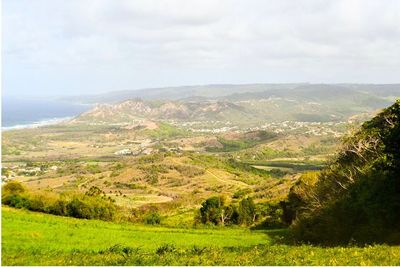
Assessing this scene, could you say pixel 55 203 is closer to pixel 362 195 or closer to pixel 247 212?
pixel 247 212

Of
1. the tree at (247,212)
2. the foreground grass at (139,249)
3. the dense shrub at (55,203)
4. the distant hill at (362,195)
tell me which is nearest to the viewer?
the foreground grass at (139,249)

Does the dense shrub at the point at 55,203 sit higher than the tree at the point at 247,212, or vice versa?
the dense shrub at the point at 55,203

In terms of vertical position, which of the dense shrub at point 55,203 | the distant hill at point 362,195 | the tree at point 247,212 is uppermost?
the distant hill at point 362,195

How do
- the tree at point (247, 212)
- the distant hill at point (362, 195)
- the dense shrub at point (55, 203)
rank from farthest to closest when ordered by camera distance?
1. the tree at point (247, 212)
2. the dense shrub at point (55, 203)
3. the distant hill at point (362, 195)

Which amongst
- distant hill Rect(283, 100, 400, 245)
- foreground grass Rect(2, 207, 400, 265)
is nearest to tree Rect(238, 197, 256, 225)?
distant hill Rect(283, 100, 400, 245)

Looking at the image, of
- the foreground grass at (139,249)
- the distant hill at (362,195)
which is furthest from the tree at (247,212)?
the foreground grass at (139,249)

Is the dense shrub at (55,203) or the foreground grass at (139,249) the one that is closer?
the foreground grass at (139,249)

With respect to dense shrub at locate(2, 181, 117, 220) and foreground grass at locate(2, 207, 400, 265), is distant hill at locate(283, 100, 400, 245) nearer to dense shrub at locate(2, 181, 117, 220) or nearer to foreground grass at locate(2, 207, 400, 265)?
foreground grass at locate(2, 207, 400, 265)

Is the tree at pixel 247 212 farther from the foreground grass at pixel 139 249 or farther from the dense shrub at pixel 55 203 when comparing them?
the foreground grass at pixel 139 249

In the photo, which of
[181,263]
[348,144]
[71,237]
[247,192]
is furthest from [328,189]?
[247,192]
